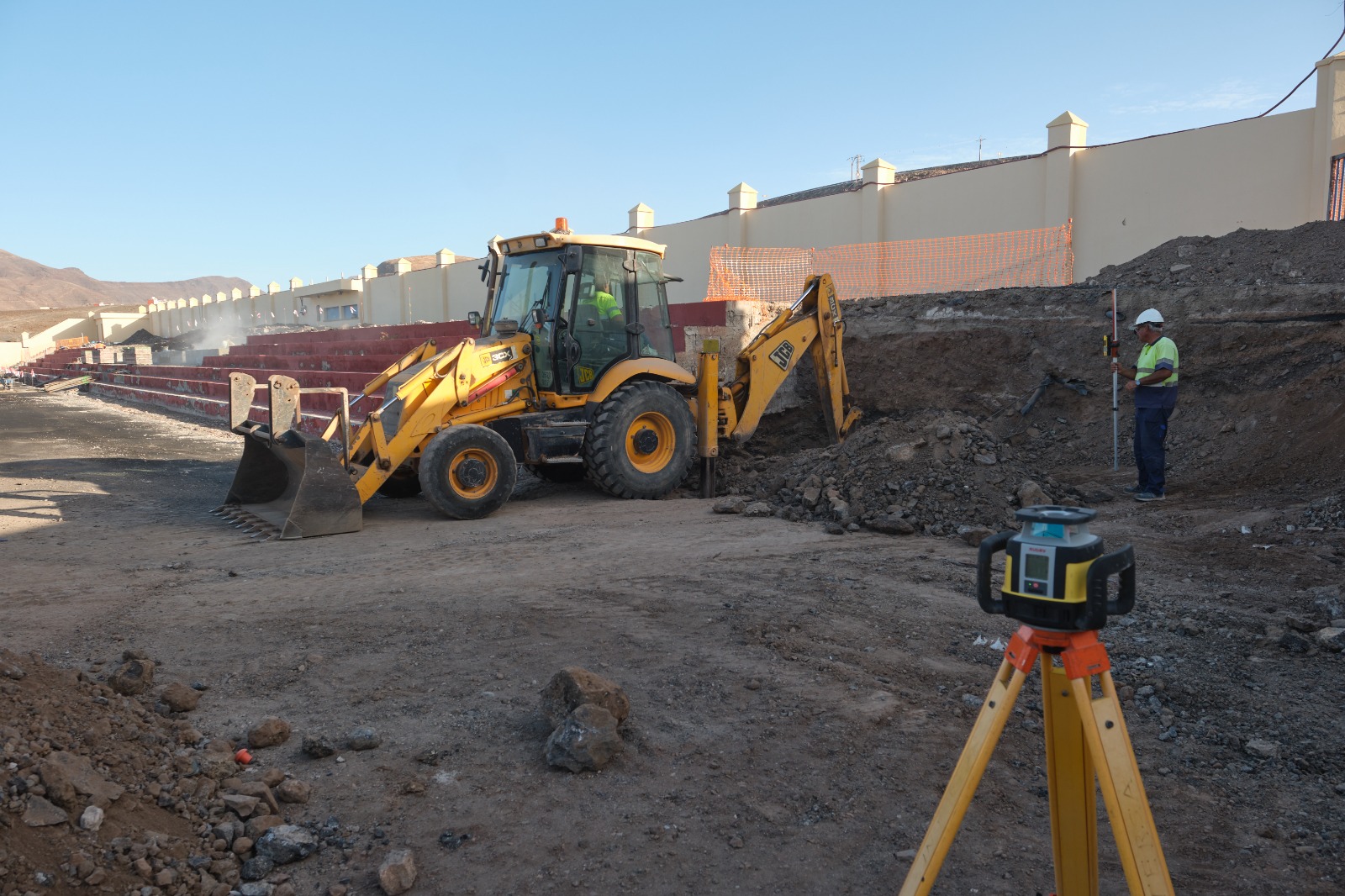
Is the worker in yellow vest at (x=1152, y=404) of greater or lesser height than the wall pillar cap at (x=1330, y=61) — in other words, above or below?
below

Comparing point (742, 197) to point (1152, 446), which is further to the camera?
point (742, 197)

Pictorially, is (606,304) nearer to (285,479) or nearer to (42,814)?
(285,479)

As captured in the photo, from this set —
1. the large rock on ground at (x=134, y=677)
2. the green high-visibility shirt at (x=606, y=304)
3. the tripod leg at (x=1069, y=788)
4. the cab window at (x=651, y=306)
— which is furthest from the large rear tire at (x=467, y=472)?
the tripod leg at (x=1069, y=788)

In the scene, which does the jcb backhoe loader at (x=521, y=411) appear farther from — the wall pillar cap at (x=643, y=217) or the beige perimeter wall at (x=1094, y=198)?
the wall pillar cap at (x=643, y=217)

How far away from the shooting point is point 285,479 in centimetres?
856

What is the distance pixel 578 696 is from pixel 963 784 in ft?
6.17

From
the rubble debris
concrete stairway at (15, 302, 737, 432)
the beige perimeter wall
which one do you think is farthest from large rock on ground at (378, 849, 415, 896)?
the beige perimeter wall

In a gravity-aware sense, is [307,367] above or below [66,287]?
below

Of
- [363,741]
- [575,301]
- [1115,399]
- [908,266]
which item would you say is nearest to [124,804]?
[363,741]

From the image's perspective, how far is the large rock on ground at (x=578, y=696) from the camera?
3.62m

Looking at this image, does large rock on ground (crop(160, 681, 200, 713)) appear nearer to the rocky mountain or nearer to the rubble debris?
the rubble debris

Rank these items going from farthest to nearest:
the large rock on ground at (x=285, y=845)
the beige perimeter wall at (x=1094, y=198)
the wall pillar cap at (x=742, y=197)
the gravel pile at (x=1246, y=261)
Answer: the wall pillar cap at (x=742, y=197), the beige perimeter wall at (x=1094, y=198), the gravel pile at (x=1246, y=261), the large rock on ground at (x=285, y=845)

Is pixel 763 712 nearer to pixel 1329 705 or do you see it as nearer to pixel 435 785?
pixel 435 785

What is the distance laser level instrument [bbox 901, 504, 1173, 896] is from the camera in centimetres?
192
